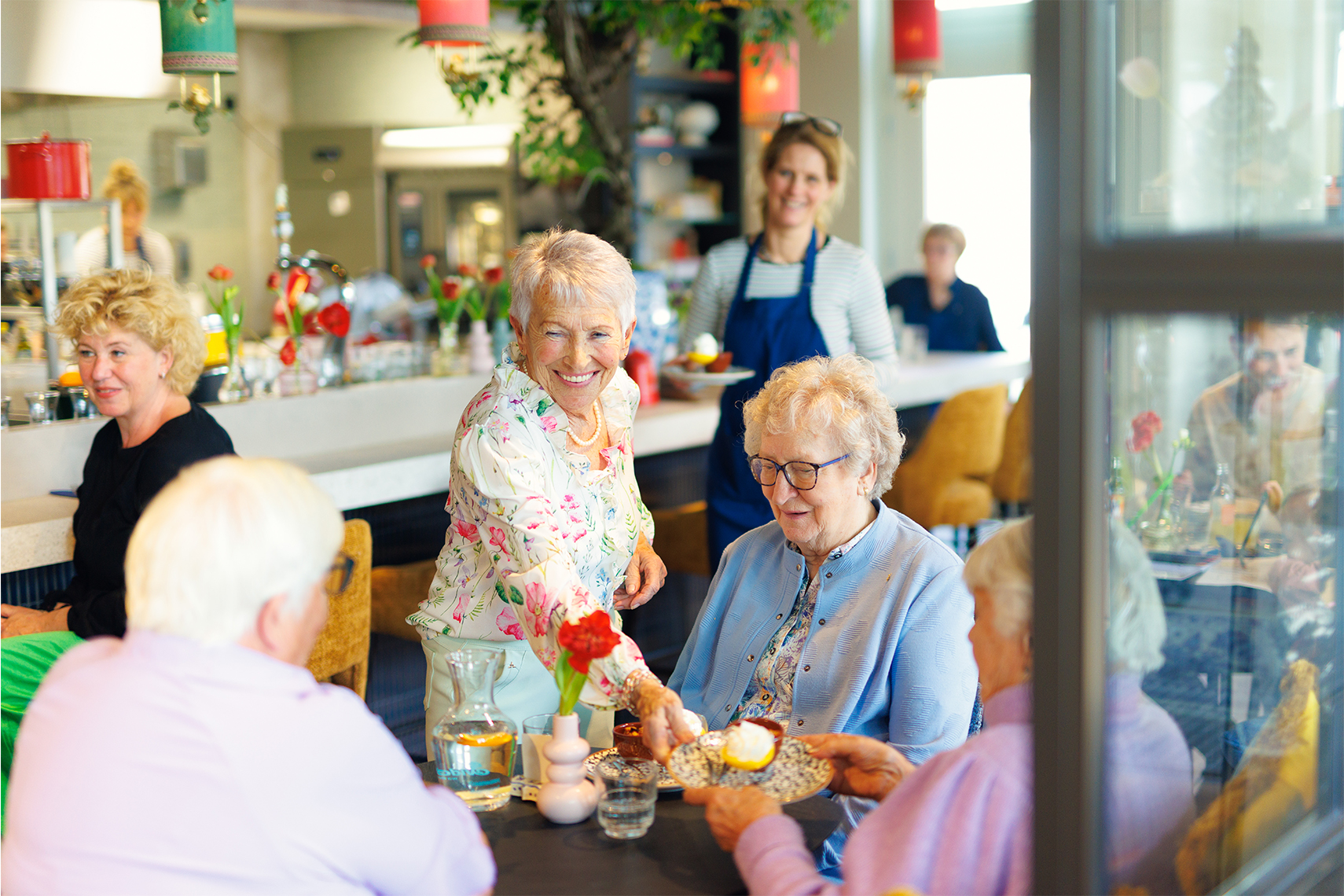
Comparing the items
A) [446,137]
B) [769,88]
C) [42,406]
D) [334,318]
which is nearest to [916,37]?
[769,88]

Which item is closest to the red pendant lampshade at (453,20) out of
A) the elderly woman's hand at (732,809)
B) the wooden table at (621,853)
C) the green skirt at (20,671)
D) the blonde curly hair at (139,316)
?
the blonde curly hair at (139,316)

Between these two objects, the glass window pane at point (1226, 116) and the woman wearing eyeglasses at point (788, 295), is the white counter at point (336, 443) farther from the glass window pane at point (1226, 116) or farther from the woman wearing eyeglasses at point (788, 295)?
the glass window pane at point (1226, 116)

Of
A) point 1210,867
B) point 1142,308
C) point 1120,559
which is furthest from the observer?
point 1210,867

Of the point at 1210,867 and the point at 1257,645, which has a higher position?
the point at 1257,645

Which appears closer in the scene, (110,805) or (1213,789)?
(110,805)

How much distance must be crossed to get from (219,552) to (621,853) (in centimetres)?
66

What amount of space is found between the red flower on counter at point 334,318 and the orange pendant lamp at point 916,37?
255 centimetres

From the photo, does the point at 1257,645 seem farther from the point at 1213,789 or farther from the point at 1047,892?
the point at 1047,892

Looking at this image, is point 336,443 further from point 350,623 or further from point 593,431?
point 593,431

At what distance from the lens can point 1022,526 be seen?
1.17 m

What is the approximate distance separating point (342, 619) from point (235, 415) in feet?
2.85

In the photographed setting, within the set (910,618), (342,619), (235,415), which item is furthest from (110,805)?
(235,415)

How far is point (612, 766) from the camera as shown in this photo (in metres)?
1.69

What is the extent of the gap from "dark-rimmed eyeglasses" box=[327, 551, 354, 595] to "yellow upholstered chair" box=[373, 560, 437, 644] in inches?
79.3
